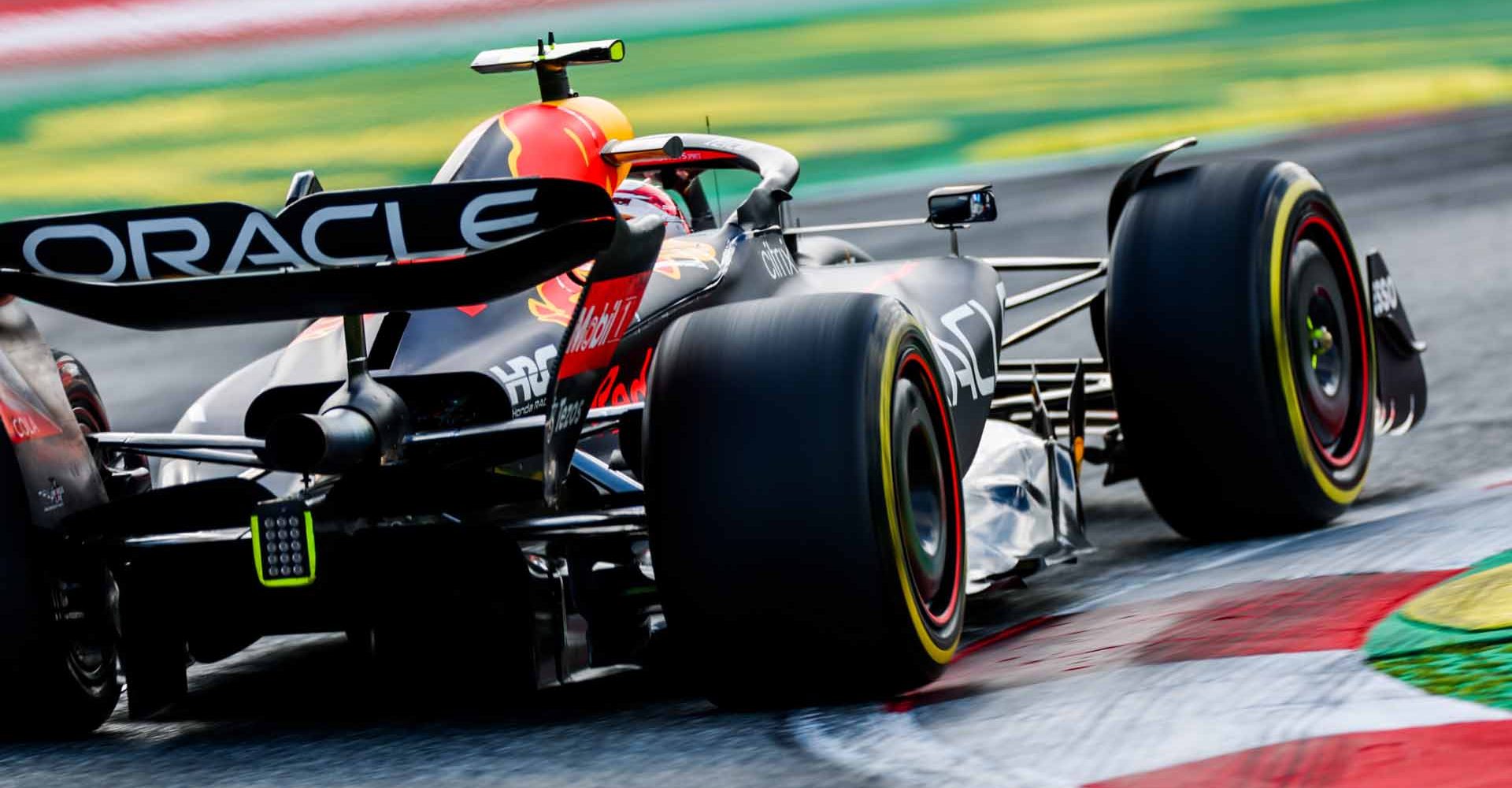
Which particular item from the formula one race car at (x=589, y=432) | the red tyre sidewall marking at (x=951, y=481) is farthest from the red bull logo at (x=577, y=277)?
the red tyre sidewall marking at (x=951, y=481)

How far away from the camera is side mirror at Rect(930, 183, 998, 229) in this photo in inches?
226

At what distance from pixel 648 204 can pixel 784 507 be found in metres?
2.32

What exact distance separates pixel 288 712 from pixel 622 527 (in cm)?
99

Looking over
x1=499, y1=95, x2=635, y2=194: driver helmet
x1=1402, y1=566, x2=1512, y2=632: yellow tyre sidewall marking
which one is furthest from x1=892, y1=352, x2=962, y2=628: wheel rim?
x1=499, y1=95, x2=635, y2=194: driver helmet

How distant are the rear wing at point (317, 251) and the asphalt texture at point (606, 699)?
0.86m

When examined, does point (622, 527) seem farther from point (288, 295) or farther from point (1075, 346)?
point (1075, 346)

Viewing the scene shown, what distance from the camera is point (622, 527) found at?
13.9 feet

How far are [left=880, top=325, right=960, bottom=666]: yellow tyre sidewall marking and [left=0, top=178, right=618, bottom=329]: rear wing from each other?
23.3 inches

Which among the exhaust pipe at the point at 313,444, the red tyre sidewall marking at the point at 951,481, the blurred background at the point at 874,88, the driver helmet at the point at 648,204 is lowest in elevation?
the red tyre sidewall marking at the point at 951,481

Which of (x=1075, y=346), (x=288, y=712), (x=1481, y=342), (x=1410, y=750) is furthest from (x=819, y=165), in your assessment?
(x=1410, y=750)

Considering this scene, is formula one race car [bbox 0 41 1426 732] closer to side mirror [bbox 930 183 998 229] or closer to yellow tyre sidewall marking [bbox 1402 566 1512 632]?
side mirror [bbox 930 183 998 229]

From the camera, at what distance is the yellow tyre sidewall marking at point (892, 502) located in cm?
390

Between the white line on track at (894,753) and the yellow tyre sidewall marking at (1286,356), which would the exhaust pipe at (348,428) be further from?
the yellow tyre sidewall marking at (1286,356)

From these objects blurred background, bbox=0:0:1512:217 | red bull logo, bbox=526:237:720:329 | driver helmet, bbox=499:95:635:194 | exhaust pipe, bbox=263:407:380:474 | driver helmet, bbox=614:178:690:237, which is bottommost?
exhaust pipe, bbox=263:407:380:474
